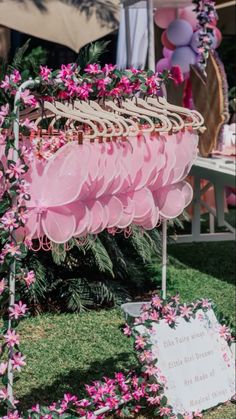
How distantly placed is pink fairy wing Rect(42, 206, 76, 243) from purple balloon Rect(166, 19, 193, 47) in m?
6.03

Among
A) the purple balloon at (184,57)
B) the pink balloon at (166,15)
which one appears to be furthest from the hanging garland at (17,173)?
the pink balloon at (166,15)

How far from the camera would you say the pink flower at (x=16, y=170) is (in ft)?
8.49

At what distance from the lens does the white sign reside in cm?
353

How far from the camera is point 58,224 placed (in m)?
2.68

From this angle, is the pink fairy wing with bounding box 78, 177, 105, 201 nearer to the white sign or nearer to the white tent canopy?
the white sign

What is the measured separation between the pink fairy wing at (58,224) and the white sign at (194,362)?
989mm

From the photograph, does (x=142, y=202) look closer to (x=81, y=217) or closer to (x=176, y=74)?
(x=81, y=217)

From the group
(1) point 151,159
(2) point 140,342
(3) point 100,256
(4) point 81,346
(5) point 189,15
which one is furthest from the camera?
(5) point 189,15

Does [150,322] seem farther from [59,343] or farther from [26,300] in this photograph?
[26,300]

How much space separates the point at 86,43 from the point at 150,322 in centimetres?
271

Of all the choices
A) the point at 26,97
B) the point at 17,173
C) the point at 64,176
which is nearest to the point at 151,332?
the point at 64,176

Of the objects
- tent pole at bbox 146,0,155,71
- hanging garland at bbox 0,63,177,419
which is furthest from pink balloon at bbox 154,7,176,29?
hanging garland at bbox 0,63,177,419

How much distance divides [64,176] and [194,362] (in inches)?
56.1

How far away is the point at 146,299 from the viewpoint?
546 centimetres
